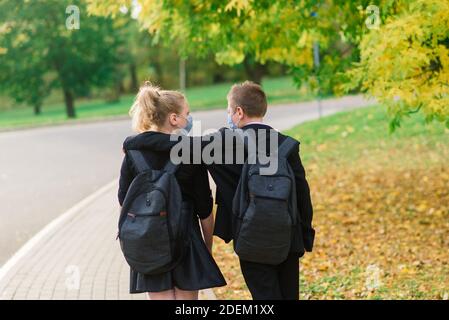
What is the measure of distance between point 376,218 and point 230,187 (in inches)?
218

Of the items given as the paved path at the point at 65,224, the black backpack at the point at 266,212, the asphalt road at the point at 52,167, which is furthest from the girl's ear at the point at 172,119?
the asphalt road at the point at 52,167

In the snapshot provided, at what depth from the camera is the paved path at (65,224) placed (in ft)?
20.4

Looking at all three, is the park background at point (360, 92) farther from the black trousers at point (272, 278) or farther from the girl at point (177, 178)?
the girl at point (177, 178)

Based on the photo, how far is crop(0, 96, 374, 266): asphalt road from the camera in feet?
31.6

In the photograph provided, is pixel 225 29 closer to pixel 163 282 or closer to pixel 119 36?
pixel 163 282

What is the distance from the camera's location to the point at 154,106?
12.3 feet

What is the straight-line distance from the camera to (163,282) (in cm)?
374

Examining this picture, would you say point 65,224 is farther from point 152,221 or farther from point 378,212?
point 152,221

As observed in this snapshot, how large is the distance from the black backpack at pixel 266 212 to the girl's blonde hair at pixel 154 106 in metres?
0.51

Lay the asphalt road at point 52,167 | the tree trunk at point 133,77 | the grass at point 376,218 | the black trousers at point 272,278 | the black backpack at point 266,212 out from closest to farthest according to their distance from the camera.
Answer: the black backpack at point 266,212
the black trousers at point 272,278
the grass at point 376,218
the asphalt road at point 52,167
the tree trunk at point 133,77

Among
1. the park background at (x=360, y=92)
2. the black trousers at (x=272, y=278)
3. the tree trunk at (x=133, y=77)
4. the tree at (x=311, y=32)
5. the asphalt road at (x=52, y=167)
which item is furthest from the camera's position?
the tree trunk at (x=133, y=77)

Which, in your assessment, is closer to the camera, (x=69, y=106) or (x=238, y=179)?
(x=238, y=179)

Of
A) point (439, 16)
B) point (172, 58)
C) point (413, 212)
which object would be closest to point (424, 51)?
point (439, 16)

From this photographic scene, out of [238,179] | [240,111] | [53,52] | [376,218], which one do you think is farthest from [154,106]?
[53,52]
